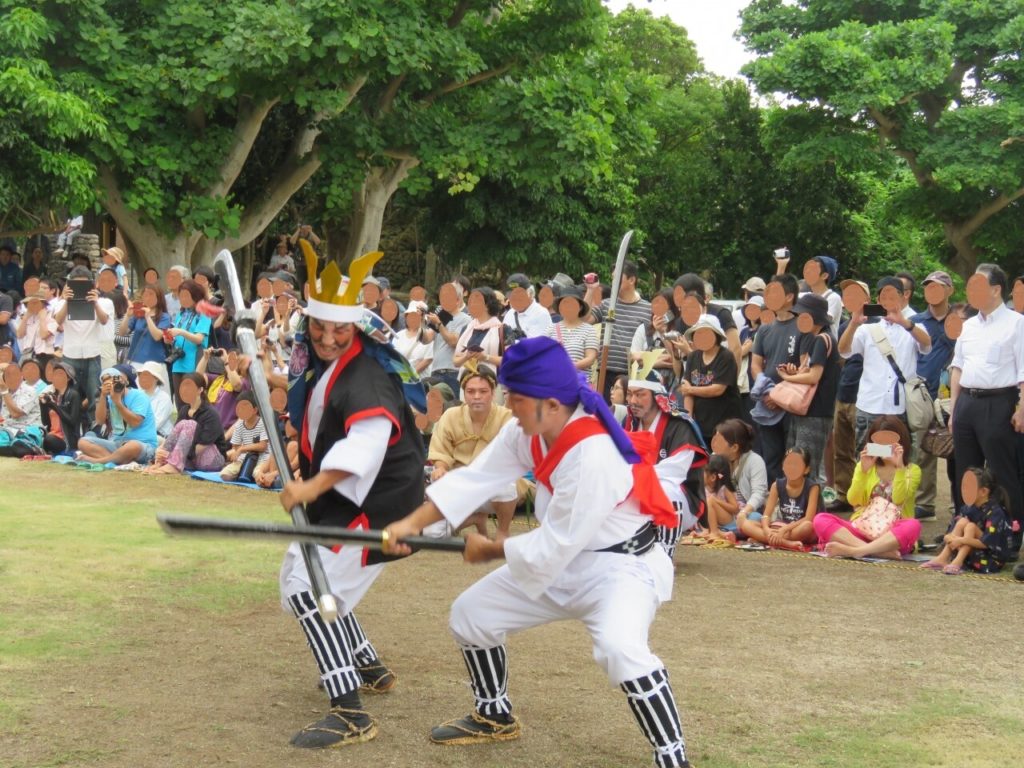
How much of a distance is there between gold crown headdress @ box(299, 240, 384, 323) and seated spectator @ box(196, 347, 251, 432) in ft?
22.1

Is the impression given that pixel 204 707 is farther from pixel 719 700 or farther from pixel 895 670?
pixel 895 670

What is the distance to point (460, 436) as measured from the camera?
8.91m

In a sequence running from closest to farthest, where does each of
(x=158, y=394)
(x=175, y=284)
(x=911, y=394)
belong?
(x=911, y=394) → (x=158, y=394) → (x=175, y=284)

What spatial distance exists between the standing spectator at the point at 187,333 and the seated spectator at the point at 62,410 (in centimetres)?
103

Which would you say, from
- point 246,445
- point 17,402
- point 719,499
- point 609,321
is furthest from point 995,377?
point 17,402

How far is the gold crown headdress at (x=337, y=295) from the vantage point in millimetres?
4953

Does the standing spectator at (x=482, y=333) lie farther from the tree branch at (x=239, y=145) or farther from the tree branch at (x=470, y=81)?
the tree branch at (x=470, y=81)

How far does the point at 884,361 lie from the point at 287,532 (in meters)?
6.07

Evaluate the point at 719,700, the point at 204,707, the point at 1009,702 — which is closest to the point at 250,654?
the point at 204,707

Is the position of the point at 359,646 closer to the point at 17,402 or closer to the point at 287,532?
the point at 287,532

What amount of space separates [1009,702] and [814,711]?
2.87ft

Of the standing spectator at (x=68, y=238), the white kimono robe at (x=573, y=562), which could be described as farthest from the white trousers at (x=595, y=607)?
the standing spectator at (x=68, y=238)

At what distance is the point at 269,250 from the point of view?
90.4 feet

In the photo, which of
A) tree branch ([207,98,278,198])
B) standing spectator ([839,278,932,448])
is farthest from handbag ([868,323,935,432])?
tree branch ([207,98,278,198])
